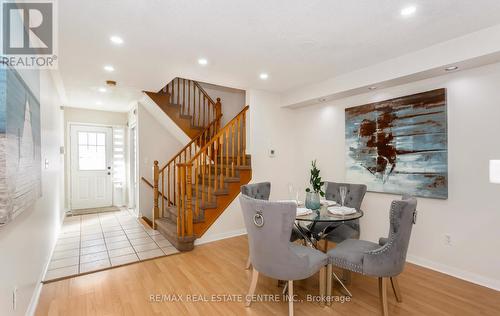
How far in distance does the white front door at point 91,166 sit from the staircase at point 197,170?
191 cm

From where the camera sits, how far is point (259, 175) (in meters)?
4.50

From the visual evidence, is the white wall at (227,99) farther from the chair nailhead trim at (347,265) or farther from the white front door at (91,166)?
the chair nailhead trim at (347,265)

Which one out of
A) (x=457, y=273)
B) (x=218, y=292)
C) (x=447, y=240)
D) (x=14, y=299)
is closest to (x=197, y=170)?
(x=218, y=292)

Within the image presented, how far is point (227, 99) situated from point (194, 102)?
0.83 meters

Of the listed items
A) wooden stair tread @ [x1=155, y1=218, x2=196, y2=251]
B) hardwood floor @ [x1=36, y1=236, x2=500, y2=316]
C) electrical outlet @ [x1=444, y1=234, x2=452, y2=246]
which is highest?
electrical outlet @ [x1=444, y1=234, x2=452, y2=246]

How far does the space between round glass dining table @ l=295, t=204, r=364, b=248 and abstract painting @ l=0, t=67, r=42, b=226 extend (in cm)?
200

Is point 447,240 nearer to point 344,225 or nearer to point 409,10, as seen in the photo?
point 344,225

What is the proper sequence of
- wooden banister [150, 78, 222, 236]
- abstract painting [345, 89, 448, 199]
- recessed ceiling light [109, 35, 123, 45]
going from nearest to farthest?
recessed ceiling light [109, 35, 123, 45] → abstract painting [345, 89, 448, 199] → wooden banister [150, 78, 222, 236]

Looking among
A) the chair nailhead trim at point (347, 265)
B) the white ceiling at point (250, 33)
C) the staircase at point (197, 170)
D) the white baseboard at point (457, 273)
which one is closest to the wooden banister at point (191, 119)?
the staircase at point (197, 170)

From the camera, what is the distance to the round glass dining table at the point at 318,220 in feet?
7.65

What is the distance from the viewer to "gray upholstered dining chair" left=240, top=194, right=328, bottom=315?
6.43 feet

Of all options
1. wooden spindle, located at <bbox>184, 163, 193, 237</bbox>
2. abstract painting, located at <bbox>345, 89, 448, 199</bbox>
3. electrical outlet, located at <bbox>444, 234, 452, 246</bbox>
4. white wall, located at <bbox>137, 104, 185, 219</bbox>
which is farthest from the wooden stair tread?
electrical outlet, located at <bbox>444, 234, 452, 246</bbox>

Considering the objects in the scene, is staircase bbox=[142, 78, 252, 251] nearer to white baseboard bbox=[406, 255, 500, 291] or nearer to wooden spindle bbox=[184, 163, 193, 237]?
wooden spindle bbox=[184, 163, 193, 237]

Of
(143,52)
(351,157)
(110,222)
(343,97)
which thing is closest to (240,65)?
(143,52)
